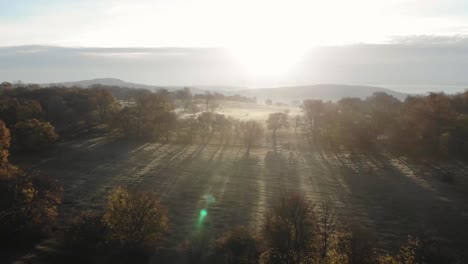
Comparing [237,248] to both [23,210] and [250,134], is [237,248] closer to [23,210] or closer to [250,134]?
[23,210]

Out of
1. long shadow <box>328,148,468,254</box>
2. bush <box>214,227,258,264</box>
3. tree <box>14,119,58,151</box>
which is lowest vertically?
long shadow <box>328,148,468,254</box>

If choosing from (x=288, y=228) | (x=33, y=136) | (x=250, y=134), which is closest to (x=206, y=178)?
(x=288, y=228)

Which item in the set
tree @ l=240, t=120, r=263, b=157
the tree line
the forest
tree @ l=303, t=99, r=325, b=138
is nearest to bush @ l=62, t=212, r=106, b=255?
the forest

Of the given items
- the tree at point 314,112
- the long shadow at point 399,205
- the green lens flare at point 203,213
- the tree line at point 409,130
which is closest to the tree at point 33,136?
the green lens flare at point 203,213

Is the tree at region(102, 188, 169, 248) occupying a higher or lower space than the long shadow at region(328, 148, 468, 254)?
higher

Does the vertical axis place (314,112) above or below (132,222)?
above

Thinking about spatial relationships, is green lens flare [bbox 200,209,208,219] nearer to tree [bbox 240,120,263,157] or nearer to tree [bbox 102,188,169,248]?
tree [bbox 102,188,169,248]
